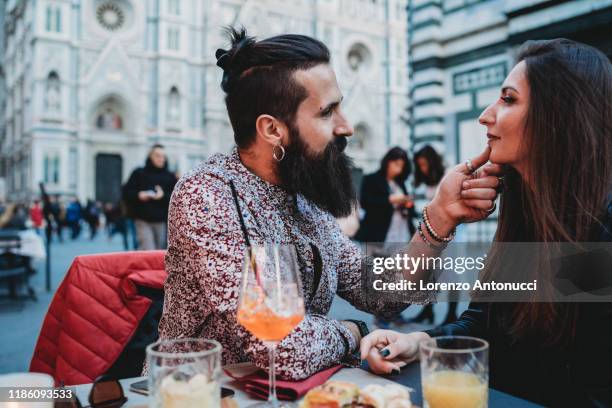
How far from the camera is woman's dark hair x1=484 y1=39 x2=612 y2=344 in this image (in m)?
1.24

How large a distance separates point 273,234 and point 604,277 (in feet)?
2.71

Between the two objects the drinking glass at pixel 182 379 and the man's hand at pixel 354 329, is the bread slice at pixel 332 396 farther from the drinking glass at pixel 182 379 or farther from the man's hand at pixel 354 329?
the man's hand at pixel 354 329

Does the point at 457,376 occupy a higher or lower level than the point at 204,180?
lower

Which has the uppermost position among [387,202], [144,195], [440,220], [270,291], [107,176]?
[107,176]

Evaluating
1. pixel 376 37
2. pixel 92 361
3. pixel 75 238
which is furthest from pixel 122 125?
pixel 92 361

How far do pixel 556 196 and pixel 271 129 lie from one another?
784 millimetres

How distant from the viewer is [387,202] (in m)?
4.87

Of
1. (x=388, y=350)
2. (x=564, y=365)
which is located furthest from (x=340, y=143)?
(x=564, y=365)

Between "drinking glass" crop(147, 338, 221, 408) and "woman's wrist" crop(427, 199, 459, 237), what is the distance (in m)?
0.88

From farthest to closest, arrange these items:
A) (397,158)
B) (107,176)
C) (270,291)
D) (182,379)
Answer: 1. (107,176)
2. (397,158)
3. (270,291)
4. (182,379)

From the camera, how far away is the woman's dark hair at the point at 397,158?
5.00m

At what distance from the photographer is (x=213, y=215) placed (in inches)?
50.7

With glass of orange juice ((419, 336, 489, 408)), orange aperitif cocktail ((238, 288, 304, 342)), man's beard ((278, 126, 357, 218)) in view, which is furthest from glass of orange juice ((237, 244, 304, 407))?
man's beard ((278, 126, 357, 218))

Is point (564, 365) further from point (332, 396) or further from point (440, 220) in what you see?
point (332, 396)
